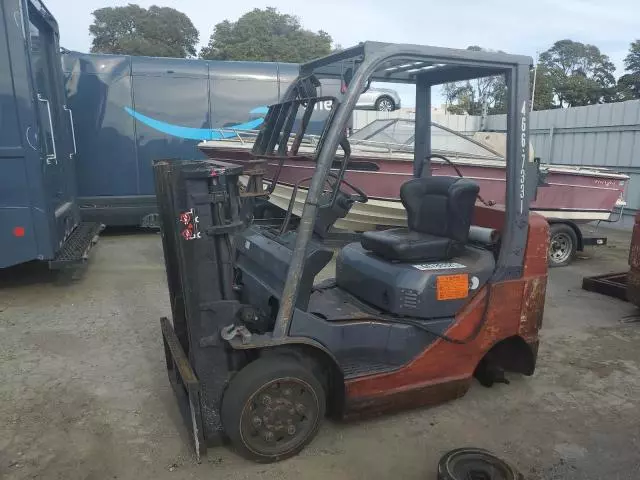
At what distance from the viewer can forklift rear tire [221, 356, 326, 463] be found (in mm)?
2898

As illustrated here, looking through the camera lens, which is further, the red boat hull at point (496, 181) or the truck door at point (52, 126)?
the red boat hull at point (496, 181)

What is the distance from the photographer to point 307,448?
3205mm

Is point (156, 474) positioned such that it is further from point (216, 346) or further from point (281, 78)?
point (281, 78)

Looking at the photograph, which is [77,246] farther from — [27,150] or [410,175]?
[410,175]

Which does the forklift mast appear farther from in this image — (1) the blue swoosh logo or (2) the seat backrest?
(1) the blue swoosh logo

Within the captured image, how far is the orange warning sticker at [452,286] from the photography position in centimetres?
337

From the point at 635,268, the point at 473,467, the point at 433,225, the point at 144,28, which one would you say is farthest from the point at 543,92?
the point at 144,28

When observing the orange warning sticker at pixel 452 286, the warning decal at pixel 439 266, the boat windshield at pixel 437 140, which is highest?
the boat windshield at pixel 437 140

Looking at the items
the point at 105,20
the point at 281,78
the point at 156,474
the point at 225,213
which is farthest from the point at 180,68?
the point at 105,20

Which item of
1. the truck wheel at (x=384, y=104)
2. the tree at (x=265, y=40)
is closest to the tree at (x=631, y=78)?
the tree at (x=265, y=40)

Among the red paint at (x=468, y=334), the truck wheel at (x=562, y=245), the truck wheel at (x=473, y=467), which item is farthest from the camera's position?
the truck wheel at (x=562, y=245)

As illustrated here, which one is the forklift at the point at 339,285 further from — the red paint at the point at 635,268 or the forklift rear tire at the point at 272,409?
the red paint at the point at 635,268

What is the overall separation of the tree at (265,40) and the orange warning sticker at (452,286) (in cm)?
4013

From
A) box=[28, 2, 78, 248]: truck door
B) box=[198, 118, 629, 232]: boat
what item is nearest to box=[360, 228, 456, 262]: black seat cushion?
box=[198, 118, 629, 232]: boat
